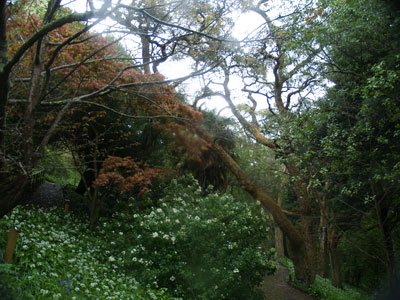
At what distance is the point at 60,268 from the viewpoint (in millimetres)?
5570

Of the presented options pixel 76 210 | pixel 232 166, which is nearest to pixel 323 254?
pixel 232 166

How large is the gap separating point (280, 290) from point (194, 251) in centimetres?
521

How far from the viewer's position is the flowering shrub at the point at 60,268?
14.6 feet

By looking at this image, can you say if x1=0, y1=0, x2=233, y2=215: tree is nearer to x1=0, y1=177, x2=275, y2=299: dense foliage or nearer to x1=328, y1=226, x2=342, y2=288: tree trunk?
x1=0, y1=177, x2=275, y2=299: dense foliage

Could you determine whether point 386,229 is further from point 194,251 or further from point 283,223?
point 194,251

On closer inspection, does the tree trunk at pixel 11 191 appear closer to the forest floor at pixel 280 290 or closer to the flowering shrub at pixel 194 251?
the flowering shrub at pixel 194 251

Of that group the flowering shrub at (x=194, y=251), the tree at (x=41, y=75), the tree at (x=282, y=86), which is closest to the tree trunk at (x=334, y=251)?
the tree at (x=282, y=86)

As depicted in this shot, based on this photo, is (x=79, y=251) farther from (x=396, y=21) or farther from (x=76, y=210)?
(x=396, y=21)

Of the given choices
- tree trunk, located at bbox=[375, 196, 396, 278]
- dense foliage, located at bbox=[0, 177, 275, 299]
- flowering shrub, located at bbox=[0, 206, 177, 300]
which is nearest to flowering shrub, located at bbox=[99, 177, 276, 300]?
dense foliage, located at bbox=[0, 177, 275, 299]

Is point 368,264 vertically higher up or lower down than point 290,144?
lower down

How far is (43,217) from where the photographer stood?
8.56 meters

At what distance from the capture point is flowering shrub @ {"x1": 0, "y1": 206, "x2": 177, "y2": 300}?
4457mm

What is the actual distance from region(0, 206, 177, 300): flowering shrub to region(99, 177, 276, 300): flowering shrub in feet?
1.41

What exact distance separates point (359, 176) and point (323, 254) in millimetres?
11788
